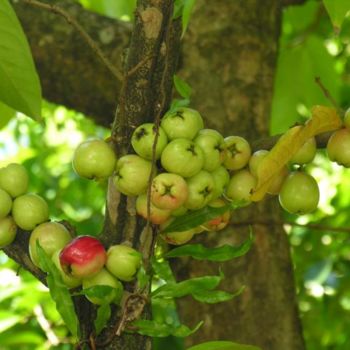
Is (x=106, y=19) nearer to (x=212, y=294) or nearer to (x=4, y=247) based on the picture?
(x=4, y=247)

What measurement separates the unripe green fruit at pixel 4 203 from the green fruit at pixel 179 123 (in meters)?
0.22

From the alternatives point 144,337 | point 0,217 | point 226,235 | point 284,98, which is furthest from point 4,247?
point 284,98

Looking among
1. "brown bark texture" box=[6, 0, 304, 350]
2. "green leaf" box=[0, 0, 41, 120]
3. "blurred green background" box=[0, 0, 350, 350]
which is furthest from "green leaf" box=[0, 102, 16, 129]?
"blurred green background" box=[0, 0, 350, 350]

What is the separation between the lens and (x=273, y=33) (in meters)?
1.91

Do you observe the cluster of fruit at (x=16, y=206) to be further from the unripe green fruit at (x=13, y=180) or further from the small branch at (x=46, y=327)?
the small branch at (x=46, y=327)

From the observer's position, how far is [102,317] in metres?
0.87

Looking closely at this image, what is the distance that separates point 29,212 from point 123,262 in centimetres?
16

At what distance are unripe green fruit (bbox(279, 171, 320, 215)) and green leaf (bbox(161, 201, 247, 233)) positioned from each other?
8 cm

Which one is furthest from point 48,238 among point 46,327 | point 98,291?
point 46,327

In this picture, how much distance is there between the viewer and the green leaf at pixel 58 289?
85cm

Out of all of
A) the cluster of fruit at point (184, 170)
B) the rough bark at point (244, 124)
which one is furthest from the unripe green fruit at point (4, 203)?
the rough bark at point (244, 124)

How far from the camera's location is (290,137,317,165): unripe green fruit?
937mm

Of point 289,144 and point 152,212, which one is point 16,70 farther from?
point 289,144

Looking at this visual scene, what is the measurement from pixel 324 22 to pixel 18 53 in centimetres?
168
